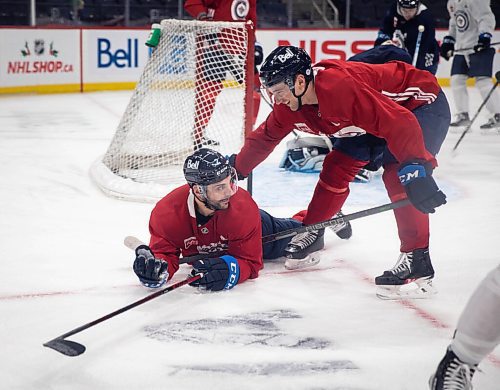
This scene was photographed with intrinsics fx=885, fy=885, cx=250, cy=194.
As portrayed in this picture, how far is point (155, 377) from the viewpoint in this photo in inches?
80.5

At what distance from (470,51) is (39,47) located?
13.0 feet

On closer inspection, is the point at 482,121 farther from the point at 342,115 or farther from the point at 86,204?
the point at 342,115

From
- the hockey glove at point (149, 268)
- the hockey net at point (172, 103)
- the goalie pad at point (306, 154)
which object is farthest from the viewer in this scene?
the goalie pad at point (306, 154)

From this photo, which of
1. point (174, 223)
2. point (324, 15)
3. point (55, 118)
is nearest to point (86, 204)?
point (174, 223)

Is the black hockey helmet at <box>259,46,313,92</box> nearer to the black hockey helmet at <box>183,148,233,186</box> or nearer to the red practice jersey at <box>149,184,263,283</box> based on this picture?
the black hockey helmet at <box>183,148,233,186</box>

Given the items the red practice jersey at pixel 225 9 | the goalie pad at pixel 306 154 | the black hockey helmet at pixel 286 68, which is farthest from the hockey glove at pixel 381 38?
the black hockey helmet at pixel 286 68

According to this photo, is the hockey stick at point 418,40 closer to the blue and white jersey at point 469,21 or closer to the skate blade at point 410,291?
the blue and white jersey at point 469,21

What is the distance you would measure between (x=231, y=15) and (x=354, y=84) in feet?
9.57

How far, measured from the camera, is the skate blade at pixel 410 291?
267cm

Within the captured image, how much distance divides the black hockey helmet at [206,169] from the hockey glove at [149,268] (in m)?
0.25

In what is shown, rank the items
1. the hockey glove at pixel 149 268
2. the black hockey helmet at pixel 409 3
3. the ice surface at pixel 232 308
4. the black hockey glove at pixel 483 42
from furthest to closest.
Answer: the black hockey glove at pixel 483 42 < the black hockey helmet at pixel 409 3 < the hockey glove at pixel 149 268 < the ice surface at pixel 232 308

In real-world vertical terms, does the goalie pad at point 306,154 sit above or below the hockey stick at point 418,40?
below

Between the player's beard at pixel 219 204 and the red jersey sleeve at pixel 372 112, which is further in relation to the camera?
the player's beard at pixel 219 204

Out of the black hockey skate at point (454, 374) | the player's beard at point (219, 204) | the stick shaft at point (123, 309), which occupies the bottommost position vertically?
the stick shaft at point (123, 309)
